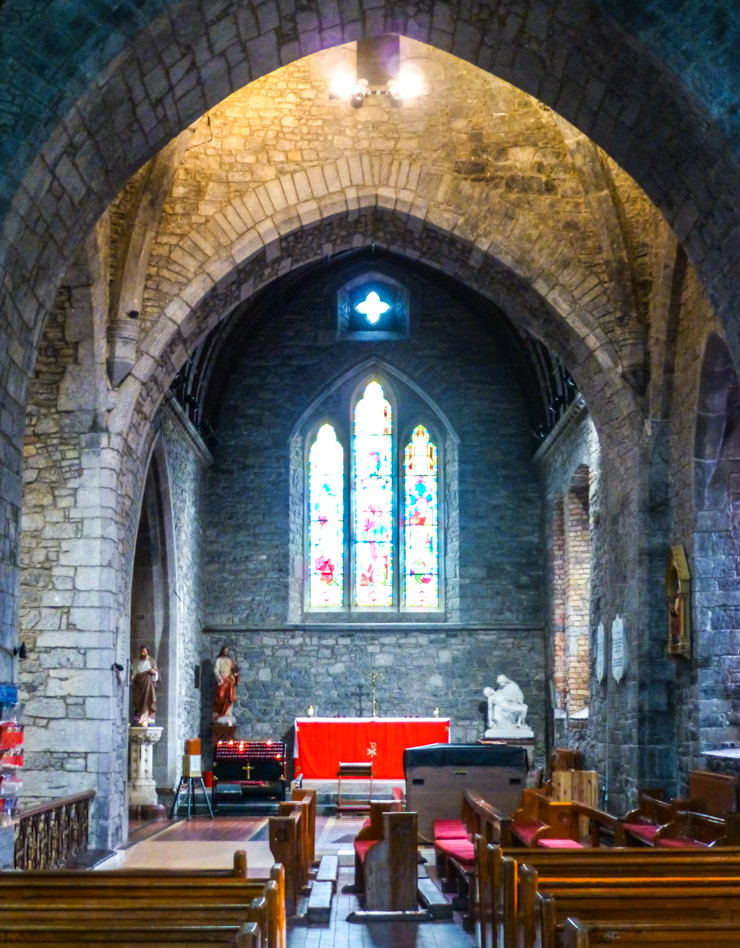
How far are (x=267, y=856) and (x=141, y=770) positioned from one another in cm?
365

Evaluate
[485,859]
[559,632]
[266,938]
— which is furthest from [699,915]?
[559,632]

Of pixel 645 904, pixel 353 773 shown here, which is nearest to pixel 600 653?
pixel 353 773

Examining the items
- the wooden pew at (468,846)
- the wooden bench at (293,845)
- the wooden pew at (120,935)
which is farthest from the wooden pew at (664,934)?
the wooden bench at (293,845)

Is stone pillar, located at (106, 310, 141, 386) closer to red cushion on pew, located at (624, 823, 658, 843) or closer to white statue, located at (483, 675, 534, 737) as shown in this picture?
red cushion on pew, located at (624, 823, 658, 843)

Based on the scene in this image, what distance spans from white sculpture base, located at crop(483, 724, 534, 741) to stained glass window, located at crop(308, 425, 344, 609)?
292cm

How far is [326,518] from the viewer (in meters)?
17.6

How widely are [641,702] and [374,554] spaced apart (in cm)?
746

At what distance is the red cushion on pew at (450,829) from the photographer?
8.29 metres

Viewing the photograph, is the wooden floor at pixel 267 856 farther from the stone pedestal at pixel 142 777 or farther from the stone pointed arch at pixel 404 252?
the stone pointed arch at pixel 404 252

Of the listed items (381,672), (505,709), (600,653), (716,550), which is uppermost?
(716,550)

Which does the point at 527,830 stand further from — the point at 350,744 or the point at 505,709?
the point at 505,709

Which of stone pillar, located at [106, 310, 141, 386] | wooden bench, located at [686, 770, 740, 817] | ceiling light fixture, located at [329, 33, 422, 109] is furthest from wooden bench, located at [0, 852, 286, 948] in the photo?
ceiling light fixture, located at [329, 33, 422, 109]

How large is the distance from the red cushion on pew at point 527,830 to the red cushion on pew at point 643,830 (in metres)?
0.58

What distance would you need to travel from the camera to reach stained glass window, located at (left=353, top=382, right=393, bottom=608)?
17469 millimetres
